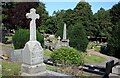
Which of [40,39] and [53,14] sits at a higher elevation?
[53,14]

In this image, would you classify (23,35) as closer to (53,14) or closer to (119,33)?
(119,33)

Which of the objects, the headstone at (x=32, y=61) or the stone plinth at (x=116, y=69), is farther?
the headstone at (x=32, y=61)

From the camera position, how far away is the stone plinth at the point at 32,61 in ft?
31.2

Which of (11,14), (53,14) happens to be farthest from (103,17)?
(11,14)

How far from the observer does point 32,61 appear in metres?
9.68

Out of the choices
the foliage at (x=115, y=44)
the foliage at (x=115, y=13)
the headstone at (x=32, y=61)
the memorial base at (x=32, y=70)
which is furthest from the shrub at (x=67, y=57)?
the foliage at (x=115, y=13)

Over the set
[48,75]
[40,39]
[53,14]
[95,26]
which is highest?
[53,14]

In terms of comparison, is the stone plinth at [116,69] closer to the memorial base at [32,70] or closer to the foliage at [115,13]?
the memorial base at [32,70]

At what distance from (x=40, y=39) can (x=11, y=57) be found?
660 centimetres

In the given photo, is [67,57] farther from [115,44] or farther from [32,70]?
[115,44]

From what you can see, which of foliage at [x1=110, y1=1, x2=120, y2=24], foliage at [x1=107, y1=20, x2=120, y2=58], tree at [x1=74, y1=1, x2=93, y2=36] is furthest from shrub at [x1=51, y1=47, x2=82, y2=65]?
foliage at [x1=110, y1=1, x2=120, y2=24]

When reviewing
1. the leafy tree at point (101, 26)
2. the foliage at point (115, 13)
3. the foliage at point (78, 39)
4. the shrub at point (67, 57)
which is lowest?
the shrub at point (67, 57)

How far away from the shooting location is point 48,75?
956 centimetres

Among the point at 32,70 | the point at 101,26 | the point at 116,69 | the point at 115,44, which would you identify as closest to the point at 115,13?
the point at 101,26
